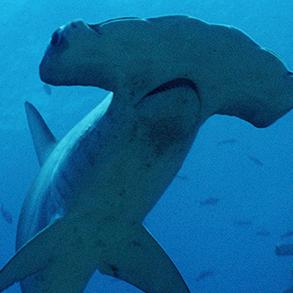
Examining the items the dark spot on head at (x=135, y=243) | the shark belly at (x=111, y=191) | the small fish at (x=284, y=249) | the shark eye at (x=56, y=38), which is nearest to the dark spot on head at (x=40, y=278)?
the shark belly at (x=111, y=191)

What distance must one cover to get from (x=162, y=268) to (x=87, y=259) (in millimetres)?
589

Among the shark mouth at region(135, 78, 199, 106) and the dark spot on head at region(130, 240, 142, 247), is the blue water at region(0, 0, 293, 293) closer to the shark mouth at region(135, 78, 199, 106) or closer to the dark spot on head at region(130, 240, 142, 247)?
the dark spot on head at region(130, 240, 142, 247)

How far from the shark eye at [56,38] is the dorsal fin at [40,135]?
6.58 ft

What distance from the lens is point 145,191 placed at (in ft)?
8.76

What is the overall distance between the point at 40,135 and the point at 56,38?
232 centimetres

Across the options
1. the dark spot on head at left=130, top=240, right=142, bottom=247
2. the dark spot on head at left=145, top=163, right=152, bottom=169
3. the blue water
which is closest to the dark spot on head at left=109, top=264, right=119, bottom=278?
the dark spot on head at left=130, top=240, right=142, bottom=247

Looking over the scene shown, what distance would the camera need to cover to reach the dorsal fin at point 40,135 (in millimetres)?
4043

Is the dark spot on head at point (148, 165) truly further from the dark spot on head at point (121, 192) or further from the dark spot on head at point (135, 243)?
the dark spot on head at point (135, 243)

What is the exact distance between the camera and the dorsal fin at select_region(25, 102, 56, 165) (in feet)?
13.3

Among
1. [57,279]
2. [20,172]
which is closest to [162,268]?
[57,279]

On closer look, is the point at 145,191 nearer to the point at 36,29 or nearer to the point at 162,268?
the point at 162,268

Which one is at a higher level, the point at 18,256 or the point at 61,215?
the point at 61,215

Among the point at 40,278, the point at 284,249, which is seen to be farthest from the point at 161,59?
the point at 284,249

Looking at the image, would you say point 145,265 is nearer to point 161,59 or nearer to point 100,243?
point 100,243
